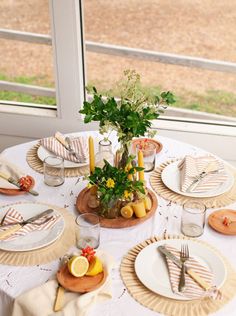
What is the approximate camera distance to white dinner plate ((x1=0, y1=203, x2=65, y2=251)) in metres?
1.58

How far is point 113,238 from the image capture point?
1646 mm

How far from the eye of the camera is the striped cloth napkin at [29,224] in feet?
5.40

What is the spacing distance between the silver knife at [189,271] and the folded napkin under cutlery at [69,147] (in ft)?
2.00

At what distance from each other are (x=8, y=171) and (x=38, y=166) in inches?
4.6

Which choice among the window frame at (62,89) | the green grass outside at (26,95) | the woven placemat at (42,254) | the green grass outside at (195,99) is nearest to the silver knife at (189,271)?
the woven placemat at (42,254)

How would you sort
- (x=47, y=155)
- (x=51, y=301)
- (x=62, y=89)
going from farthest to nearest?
1. (x=62, y=89)
2. (x=47, y=155)
3. (x=51, y=301)

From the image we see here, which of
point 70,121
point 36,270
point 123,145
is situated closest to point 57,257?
point 36,270

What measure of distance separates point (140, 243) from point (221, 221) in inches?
10.7

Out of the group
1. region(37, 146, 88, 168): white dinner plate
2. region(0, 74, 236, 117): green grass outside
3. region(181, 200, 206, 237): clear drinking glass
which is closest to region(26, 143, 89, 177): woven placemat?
region(37, 146, 88, 168): white dinner plate

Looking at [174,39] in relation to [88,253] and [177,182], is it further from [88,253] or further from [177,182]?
[88,253]

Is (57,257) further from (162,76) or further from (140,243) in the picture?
(162,76)

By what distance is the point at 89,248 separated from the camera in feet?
4.92

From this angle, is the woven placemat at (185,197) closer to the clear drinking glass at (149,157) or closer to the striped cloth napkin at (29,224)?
the clear drinking glass at (149,157)

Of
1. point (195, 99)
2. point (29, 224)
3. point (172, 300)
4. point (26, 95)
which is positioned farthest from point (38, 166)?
point (195, 99)
